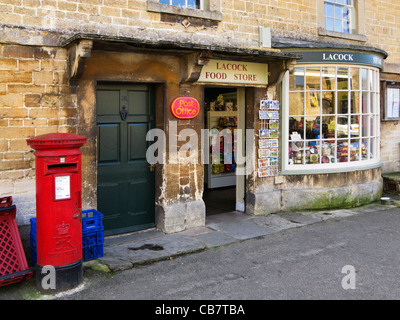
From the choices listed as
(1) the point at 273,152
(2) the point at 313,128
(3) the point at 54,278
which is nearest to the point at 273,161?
(1) the point at 273,152

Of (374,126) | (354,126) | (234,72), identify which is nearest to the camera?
(234,72)

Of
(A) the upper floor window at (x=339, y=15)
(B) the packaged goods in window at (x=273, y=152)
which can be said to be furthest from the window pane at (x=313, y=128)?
(A) the upper floor window at (x=339, y=15)

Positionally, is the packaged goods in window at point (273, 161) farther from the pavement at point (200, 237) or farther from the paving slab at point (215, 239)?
A: the paving slab at point (215, 239)

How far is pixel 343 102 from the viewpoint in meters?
8.89

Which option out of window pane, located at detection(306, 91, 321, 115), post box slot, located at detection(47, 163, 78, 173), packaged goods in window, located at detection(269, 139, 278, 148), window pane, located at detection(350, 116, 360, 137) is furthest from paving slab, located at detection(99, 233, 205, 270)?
window pane, located at detection(350, 116, 360, 137)

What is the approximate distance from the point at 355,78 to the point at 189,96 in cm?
414

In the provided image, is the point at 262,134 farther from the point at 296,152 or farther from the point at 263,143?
the point at 296,152

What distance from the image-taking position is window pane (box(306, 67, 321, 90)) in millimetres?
8594

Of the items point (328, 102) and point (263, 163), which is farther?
point (328, 102)

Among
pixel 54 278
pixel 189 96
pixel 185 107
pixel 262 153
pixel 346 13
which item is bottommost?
pixel 54 278

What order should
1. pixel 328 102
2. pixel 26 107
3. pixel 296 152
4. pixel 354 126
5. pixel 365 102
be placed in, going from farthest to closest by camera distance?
pixel 365 102 < pixel 354 126 < pixel 328 102 < pixel 296 152 < pixel 26 107

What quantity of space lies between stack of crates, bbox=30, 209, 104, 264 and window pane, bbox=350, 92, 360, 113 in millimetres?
6197

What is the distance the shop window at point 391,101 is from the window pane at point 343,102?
2.43 meters
